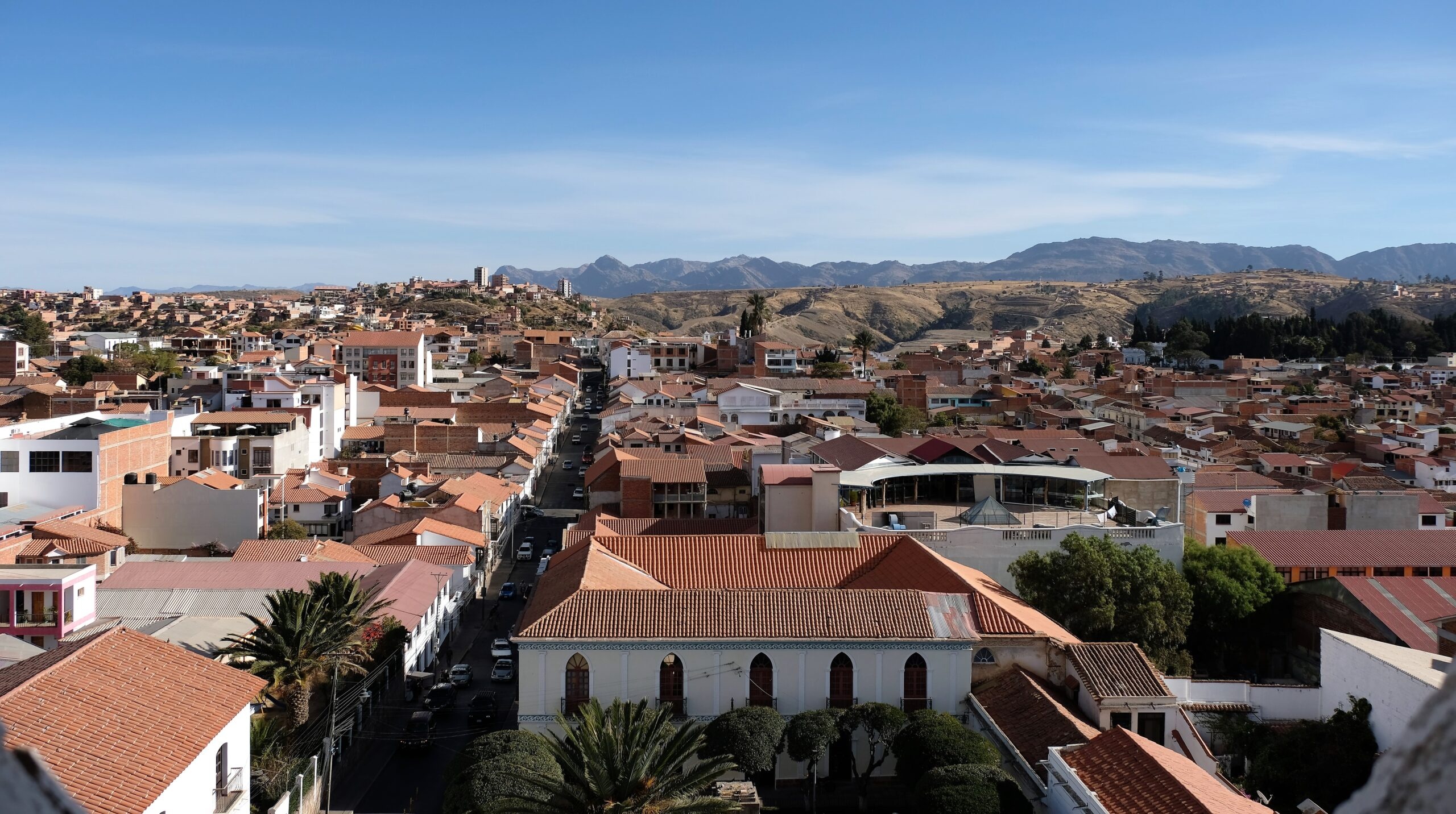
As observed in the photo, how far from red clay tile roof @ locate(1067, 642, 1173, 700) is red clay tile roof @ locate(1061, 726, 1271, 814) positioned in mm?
3305

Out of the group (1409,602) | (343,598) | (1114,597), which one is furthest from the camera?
(1409,602)

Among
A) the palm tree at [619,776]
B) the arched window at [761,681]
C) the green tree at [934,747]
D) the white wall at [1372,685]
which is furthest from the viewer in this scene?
the arched window at [761,681]

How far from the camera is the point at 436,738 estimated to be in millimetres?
24297

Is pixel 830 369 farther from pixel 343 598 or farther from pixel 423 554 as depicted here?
pixel 343 598

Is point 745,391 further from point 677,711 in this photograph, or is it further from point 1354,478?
point 677,711

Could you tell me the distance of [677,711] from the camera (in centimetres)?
2144

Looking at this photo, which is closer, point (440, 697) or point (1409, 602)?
point (440, 697)

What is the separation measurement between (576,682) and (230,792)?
23.7 ft

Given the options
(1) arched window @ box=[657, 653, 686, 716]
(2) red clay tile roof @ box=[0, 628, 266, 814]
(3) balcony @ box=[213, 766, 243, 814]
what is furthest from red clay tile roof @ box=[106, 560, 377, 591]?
(3) balcony @ box=[213, 766, 243, 814]

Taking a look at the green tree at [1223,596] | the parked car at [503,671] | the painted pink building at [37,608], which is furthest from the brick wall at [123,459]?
the green tree at [1223,596]

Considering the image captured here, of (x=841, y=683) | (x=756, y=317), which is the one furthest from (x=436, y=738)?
(x=756, y=317)

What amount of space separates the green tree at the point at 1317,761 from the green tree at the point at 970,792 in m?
6.13

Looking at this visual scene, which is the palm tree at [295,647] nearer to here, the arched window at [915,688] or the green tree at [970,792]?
the arched window at [915,688]

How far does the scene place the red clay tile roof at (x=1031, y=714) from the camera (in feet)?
62.5
